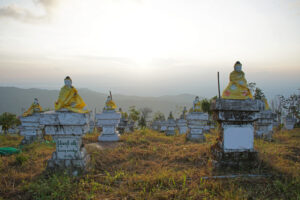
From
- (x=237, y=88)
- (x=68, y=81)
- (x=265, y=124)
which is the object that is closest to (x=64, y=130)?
(x=68, y=81)

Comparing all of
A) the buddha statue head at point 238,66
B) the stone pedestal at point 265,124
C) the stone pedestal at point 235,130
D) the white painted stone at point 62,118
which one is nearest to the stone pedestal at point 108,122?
the white painted stone at point 62,118

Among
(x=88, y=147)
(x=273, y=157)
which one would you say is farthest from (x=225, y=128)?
(x=88, y=147)

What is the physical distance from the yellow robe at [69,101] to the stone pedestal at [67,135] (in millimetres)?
168

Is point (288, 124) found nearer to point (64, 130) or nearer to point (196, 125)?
point (196, 125)

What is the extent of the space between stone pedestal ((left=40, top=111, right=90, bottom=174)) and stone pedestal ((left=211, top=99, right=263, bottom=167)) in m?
3.51

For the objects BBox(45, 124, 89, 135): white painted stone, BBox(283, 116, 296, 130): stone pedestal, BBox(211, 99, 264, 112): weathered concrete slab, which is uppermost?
BBox(211, 99, 264, 112): weathered concrete slab

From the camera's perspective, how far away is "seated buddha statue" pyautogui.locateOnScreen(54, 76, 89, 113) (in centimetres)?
497

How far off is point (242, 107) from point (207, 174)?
192 centimetres

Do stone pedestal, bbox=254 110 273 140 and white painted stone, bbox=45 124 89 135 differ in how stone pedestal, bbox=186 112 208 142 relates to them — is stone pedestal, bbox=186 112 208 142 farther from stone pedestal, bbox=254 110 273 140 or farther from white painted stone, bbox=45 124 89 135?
white painted stone, bbox=45 124 89 135

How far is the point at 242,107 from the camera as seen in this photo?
4.87 metres

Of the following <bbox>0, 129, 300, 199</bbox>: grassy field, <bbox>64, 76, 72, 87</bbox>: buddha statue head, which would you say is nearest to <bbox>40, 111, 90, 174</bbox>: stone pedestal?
<bbox>0, 129, 300, 199</bbox>: grassy field

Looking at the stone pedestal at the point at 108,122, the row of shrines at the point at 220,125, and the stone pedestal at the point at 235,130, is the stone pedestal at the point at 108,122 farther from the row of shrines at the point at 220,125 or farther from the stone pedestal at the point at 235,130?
the stone pedestal at the point at 235,130

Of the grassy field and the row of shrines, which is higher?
the row of shrines

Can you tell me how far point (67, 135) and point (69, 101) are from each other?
89 cm
